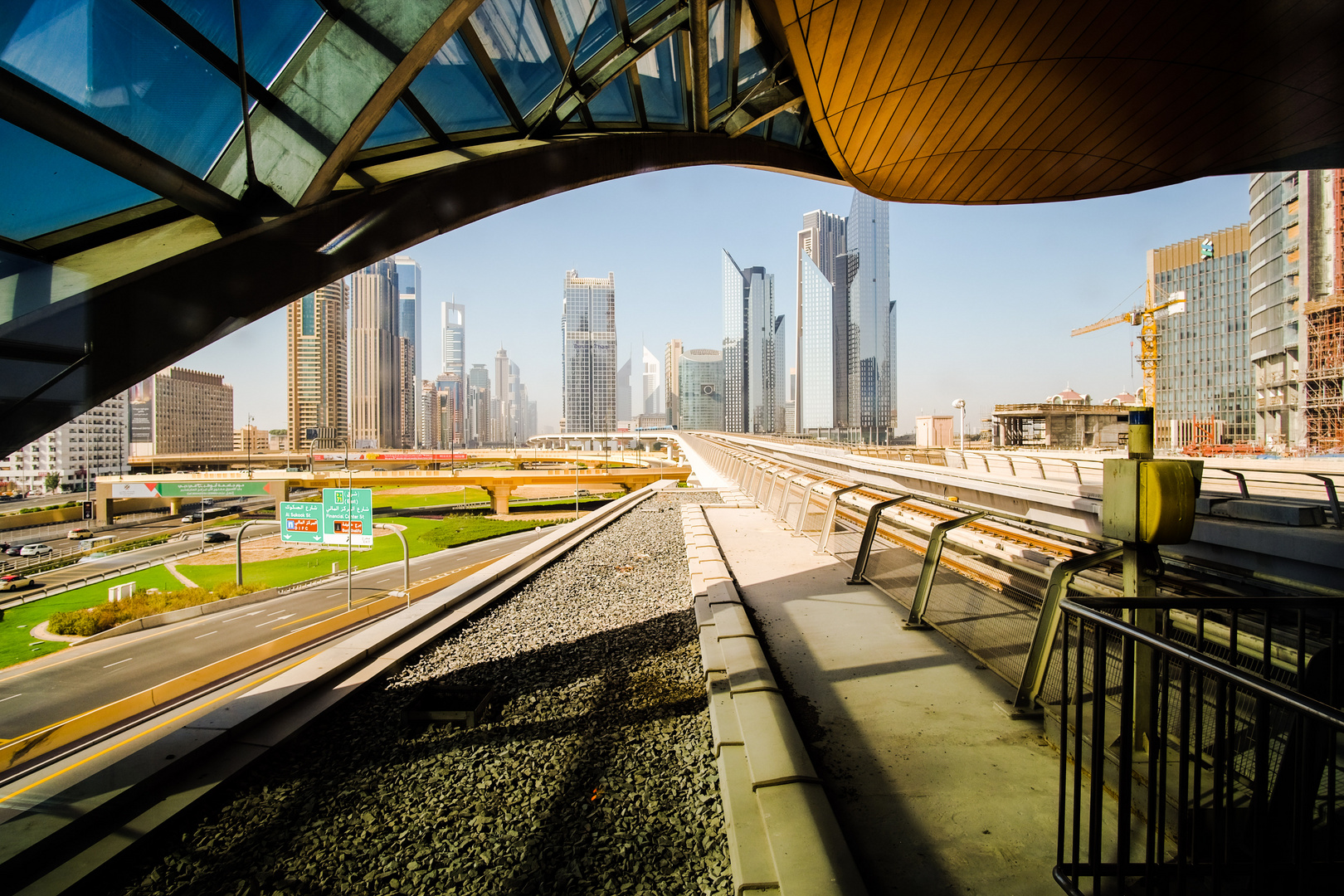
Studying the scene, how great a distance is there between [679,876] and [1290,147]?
462 inches

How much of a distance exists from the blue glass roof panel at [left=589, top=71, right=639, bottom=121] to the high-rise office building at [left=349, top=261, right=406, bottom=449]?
24.9 ft

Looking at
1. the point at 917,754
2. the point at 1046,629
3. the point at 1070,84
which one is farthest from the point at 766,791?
the point at 1070,84

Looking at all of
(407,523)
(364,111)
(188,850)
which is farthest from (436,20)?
(407,523)

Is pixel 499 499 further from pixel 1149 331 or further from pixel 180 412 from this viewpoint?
pixel 1149 331

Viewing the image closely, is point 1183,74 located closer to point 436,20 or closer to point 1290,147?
point 1290,147

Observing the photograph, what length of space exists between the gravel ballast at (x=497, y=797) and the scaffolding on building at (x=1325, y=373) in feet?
155

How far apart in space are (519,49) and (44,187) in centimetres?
382

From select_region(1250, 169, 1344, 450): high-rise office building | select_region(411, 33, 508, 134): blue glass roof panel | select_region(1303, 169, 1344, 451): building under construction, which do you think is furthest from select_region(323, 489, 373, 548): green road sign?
select_region(1303, 169, 1344, 451): building under construction

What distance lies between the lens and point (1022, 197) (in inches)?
400

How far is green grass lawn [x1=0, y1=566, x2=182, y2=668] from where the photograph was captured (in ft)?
39.8

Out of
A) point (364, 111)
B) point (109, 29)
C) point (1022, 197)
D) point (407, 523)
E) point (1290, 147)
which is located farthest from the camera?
point (407, 523)

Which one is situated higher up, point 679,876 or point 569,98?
point 569,98

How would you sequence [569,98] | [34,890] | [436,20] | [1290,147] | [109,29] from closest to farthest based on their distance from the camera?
[34,890]
[109,29]
[436,20]
[569,98]
[1290,147]

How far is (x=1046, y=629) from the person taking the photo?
10.6ft
